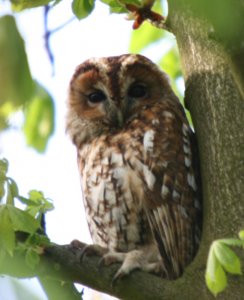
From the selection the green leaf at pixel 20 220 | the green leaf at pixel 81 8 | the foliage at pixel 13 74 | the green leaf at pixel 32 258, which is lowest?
the green leaf at pixel 32 258

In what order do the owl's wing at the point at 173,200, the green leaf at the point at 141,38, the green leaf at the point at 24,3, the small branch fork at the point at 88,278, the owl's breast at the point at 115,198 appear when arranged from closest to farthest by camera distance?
the green leaf at the point at 24,3 < the small branch fork at the point at 88,278 < the owl's wing at the point at 173,200 < the owl's breast at the point at 115,198 < the green leaf at the point at 141,38

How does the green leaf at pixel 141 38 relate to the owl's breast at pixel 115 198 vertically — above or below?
above

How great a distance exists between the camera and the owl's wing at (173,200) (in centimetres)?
288

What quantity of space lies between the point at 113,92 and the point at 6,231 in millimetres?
1845

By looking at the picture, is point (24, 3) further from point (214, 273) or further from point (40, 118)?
point (214, 273)

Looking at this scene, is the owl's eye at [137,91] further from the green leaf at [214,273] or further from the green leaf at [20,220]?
the green leaf at [214,273]

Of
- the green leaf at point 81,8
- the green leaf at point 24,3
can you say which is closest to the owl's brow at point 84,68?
the green leaf at point 81,8

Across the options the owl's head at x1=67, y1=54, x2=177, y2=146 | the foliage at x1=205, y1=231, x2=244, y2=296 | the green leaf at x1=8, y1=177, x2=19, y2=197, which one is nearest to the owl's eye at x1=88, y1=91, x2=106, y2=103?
the owl's head at x1=67, y1=54, x2=177, y2=146

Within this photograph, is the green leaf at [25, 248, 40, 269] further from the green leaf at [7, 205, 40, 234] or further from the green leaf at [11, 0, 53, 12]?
the green leaf at [11, 0, 53, 12]

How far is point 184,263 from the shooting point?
9.39 ft

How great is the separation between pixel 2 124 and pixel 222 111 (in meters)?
1.56

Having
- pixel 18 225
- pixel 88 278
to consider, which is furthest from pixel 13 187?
pixel 88 278

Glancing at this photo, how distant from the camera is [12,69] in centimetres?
89

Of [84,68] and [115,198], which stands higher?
[84,68]
